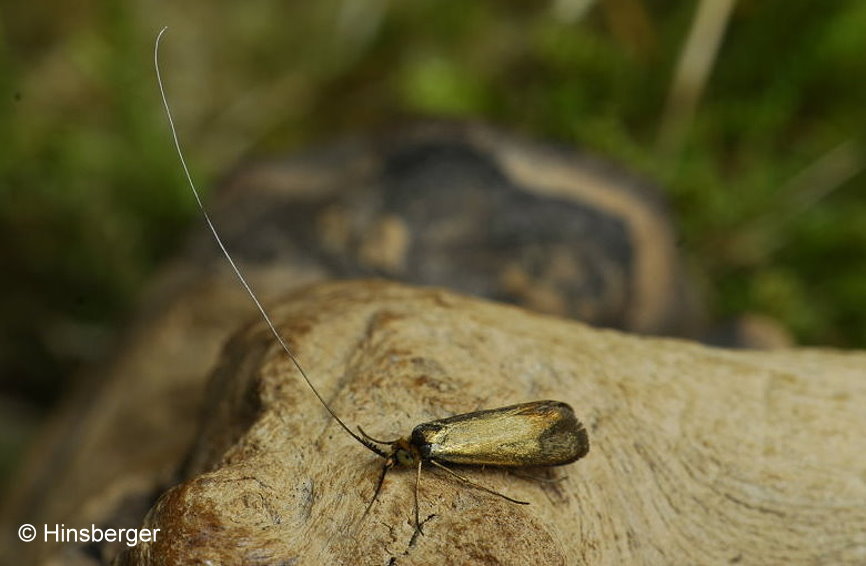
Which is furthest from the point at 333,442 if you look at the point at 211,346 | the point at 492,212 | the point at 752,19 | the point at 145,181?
the point at 752,19

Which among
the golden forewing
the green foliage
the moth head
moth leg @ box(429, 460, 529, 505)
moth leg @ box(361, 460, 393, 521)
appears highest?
the green foliage

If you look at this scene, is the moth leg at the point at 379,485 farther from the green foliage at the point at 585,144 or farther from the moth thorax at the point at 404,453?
the green foliage at the point at 585,144

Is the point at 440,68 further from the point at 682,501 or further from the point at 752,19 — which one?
the point at 682,501

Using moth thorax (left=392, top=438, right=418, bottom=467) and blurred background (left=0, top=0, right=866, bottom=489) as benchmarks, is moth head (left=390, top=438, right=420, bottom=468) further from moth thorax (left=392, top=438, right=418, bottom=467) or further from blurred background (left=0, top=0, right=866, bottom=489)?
blurred background (left=0, top=0, right=866, bottom=489)

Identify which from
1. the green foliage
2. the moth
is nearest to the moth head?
the moth

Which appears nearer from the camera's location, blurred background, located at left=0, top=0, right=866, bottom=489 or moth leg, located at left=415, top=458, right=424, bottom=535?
moth leg, located at left=415, top=458, right=424, bottom=535
